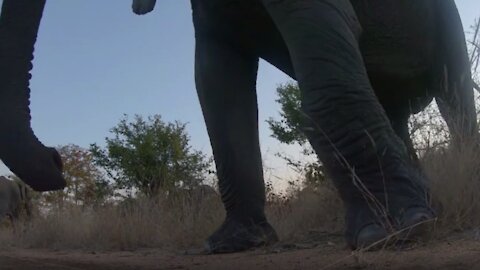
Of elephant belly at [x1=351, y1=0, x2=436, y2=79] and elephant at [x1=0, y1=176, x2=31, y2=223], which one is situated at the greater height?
elephant at [x1=0, y1=176, x2=31, y2=223]

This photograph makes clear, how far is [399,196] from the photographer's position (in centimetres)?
212

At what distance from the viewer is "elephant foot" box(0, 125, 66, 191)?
2.05m

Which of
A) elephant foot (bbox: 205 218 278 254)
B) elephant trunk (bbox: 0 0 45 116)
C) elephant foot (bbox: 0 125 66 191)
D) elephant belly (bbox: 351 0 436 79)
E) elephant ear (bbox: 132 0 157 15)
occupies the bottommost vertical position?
elephant foot (bbox: 205 218 278 254)

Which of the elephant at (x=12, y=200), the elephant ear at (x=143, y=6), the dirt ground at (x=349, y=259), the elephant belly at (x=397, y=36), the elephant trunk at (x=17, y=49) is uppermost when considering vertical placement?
the elephant at (x=12, y=200)

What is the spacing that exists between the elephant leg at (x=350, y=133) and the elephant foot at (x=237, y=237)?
107 cm

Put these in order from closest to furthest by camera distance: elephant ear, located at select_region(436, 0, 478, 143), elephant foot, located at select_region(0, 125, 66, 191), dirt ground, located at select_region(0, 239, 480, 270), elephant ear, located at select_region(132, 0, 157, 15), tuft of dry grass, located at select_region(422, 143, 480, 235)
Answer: dirt ground, located at select_region(0, 239, 480, 270) < elephant foot, located at select_region(0, 125, 66, 191) < tuft of dry grass, located at select_region(422, 143, 480, 235) < elephant ear, located at select_region(132, 0, 157, 15) < elephant ear, located at select_region(436, 0, 478, 143)

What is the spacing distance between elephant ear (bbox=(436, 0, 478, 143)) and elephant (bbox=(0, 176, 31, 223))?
1100 centimetres

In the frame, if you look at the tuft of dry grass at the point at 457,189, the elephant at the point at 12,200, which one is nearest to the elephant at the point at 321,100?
the tuft of dry grass at the point at 457,189

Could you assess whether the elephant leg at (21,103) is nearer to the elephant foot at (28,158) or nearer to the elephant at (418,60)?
the elephant foot at (28,158)

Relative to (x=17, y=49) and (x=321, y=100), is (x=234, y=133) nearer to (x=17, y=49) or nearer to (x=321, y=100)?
(x=321, y=100)

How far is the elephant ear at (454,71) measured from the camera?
329 centimetres

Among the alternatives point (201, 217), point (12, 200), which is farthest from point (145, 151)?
point (201, 217)

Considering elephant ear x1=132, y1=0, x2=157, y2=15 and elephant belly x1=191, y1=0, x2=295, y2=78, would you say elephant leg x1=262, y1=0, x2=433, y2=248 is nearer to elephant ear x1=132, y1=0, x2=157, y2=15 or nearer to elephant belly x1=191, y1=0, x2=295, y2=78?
elephant belly x1=191, y1=0, x2=295, y2=78

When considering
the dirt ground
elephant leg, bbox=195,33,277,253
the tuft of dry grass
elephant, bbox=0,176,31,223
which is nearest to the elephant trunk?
the dirt ground
